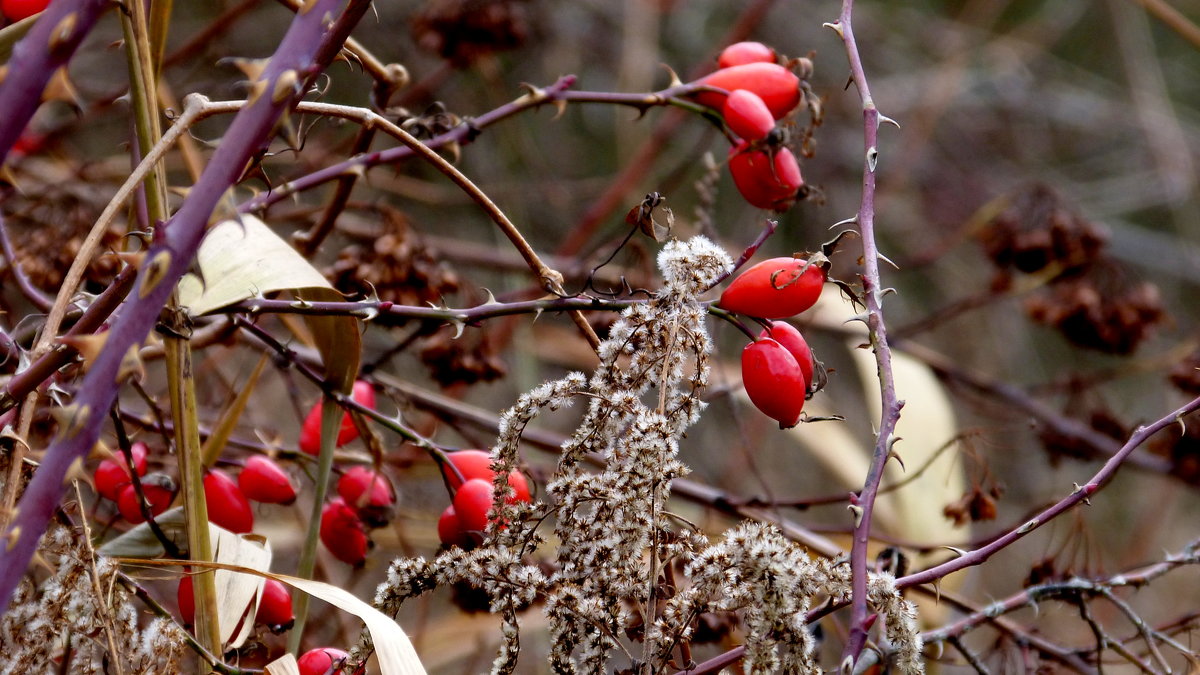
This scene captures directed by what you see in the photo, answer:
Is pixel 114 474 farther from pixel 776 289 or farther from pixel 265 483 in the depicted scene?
→ pixel 776 289

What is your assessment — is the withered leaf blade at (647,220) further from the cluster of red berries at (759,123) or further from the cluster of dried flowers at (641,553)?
the cluster of red berries at (759,123)

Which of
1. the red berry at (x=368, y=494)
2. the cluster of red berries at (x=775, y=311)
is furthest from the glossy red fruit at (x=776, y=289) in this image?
the red berry at (x=368, y=494)

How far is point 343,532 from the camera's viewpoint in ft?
3.22

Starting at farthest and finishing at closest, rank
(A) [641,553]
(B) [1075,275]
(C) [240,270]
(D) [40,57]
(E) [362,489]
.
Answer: (B) [1075,275], (E) [362,489], (C) [240,270], (A) [641,553], (D) [40,57]

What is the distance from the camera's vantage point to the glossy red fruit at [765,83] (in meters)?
0.98

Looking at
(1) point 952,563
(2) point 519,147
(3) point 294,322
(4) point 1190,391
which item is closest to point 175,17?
(2) point 519,147

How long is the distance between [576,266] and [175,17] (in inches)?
75.0

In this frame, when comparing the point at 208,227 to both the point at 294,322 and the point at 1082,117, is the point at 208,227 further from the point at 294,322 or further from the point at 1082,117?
the point at 1082,117

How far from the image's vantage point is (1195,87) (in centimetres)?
435

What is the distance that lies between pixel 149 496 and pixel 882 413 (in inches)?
25.5

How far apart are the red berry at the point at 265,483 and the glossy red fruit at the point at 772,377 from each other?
0.48 m

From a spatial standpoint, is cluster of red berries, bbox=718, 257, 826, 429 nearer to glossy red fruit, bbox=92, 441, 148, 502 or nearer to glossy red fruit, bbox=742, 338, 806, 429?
glossy red fruit, bbox=742, 338, 806, 429

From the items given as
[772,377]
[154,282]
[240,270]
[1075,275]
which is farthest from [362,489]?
[1075,275]

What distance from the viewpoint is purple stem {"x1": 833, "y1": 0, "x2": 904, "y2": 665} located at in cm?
54
